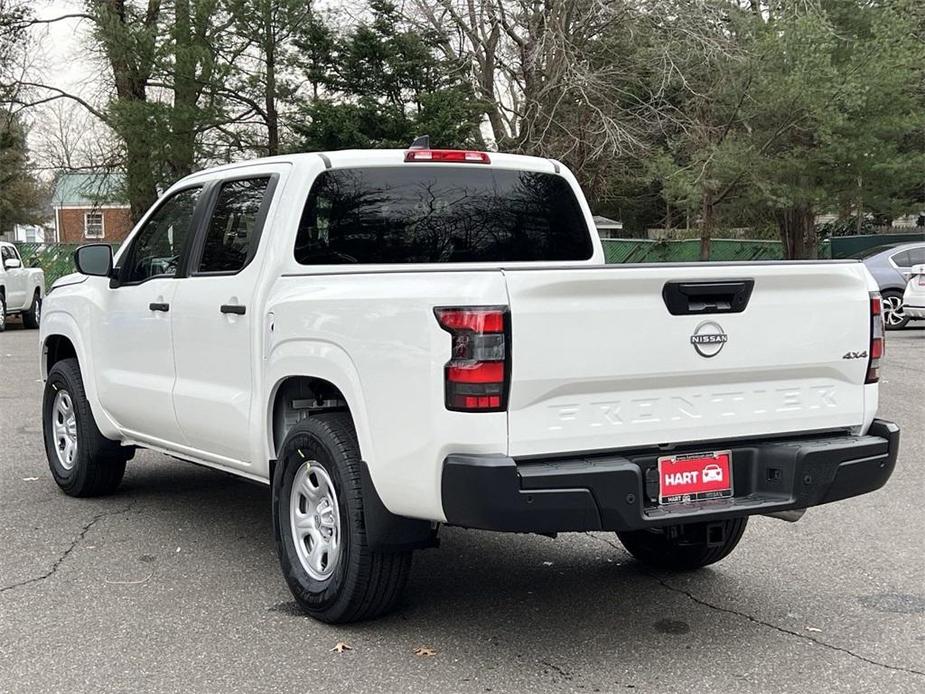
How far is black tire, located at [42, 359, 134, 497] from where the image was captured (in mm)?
6715

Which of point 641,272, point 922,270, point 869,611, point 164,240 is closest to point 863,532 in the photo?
point 869,611

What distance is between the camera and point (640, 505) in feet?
13.0

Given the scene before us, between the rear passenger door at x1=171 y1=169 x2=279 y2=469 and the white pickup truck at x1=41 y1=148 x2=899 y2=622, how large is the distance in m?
0.01

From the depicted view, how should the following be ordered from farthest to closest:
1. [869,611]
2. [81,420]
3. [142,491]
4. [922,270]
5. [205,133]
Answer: [205,133] < [922,270] < [142,491] < [81,420] < [869,611]

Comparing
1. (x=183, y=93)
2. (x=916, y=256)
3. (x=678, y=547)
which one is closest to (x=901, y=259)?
(x=916, y=256)

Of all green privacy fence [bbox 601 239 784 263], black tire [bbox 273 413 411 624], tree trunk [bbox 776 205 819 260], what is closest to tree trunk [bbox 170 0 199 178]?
green privacy fence [bbox 601 239 784 263]

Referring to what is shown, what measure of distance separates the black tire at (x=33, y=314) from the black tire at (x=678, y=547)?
1963 centimetres

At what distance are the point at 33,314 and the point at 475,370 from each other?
69.6ft

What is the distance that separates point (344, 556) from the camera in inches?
174

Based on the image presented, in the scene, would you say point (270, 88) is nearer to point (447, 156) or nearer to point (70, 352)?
point (70, 352)

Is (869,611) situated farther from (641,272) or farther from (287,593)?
(287,593)

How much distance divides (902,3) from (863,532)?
21.3 m

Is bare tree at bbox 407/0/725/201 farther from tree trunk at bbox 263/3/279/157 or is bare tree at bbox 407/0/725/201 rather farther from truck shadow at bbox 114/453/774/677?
truck shadow at bbox 114/453/774/677

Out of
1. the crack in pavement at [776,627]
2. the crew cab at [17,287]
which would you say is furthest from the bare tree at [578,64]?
the crack in pavement at [776,627]
